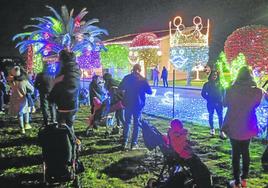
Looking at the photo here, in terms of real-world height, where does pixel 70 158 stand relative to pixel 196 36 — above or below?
below

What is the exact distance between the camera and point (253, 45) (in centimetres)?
1049

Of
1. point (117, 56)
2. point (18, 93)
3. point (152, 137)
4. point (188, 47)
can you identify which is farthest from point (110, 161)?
point (117, 56)

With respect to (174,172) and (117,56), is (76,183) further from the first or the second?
(117,56)

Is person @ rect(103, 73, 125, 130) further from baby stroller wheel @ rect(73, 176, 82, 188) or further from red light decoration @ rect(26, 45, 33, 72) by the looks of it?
red light decoration @ rect(26, 45, 33, 72)

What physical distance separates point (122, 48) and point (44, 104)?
29789 millimetres

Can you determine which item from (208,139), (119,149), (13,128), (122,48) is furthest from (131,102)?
(122,48)

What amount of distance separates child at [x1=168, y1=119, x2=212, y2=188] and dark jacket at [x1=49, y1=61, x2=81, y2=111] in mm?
2370

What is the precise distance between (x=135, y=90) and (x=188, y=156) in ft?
11.6

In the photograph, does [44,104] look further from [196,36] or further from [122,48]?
[122,48]

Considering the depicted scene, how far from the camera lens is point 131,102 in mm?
8609

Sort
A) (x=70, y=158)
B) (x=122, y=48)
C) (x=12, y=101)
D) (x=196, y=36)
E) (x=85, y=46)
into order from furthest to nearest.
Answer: (x=122, y=48) < (x=196, y=36) < (x=85, y=46) < (x=12, y=101) < (x=70, y=158)

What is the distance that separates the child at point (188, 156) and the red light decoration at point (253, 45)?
5858 mm

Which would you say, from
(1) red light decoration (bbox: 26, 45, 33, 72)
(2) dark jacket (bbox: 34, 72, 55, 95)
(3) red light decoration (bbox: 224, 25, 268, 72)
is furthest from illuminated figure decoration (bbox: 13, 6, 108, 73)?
(3) red light decoration (bbox: 224, 25, 268, 72)

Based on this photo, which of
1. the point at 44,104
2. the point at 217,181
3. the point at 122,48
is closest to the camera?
the point at 217,181
